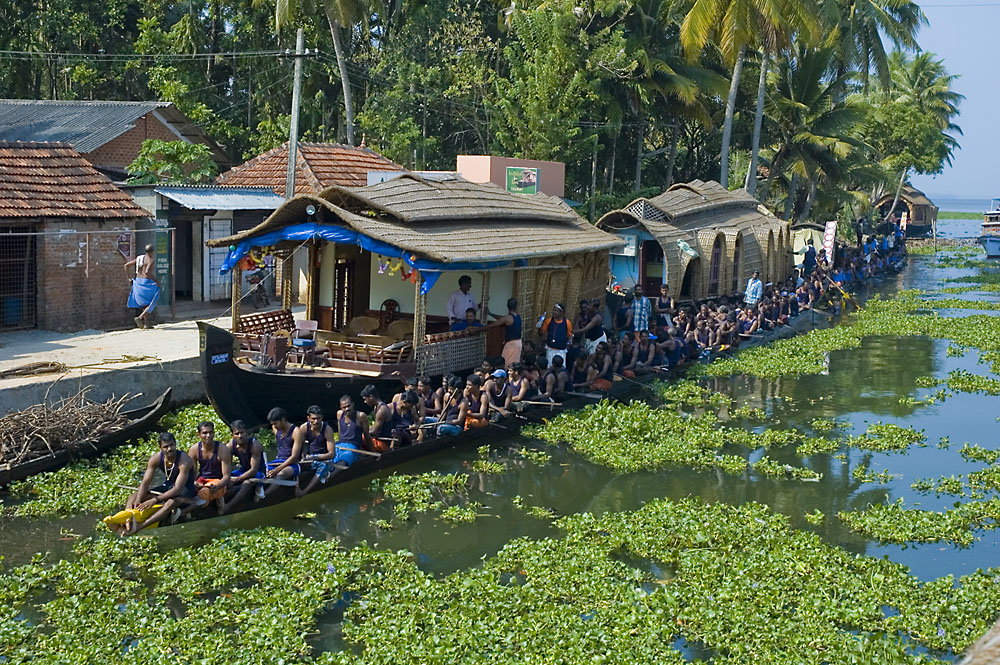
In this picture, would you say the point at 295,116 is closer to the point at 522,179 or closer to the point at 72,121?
the point at 72,121

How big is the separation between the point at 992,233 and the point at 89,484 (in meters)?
51.6

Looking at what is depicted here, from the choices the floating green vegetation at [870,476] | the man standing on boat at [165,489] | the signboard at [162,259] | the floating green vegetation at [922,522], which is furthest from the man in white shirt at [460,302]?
the floating green vegetation at [922,522]

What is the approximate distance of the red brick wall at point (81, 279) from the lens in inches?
707

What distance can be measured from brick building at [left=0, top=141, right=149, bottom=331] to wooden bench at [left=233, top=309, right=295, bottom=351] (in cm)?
375

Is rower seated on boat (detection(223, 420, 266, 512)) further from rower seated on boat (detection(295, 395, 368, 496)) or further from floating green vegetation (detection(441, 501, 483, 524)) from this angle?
floating green vegetation (detection(441, 501, 483, 524))

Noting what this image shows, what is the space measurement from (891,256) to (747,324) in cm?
2649

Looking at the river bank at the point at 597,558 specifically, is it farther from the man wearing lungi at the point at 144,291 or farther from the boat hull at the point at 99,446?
the man wearing lungi at the point at 144,291

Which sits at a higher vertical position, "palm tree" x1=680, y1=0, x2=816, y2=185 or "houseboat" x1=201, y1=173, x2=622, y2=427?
"palm tree" x1=680, y1=0, x2=816, y2=185

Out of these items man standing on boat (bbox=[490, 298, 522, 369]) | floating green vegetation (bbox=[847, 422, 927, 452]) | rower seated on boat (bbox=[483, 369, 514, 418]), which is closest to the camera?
rower seated on boat (bbox=[483, 369, 514, 418])

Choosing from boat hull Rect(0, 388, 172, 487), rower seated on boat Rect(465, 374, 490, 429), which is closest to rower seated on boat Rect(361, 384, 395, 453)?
rower seated on boat Rect(465, 374, 490, 429)

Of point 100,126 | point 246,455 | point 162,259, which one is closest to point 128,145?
point 100,126

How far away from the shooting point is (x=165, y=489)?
10664 millimetres

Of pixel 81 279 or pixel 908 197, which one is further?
pixel 908 197

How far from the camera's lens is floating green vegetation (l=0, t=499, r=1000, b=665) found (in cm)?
838
